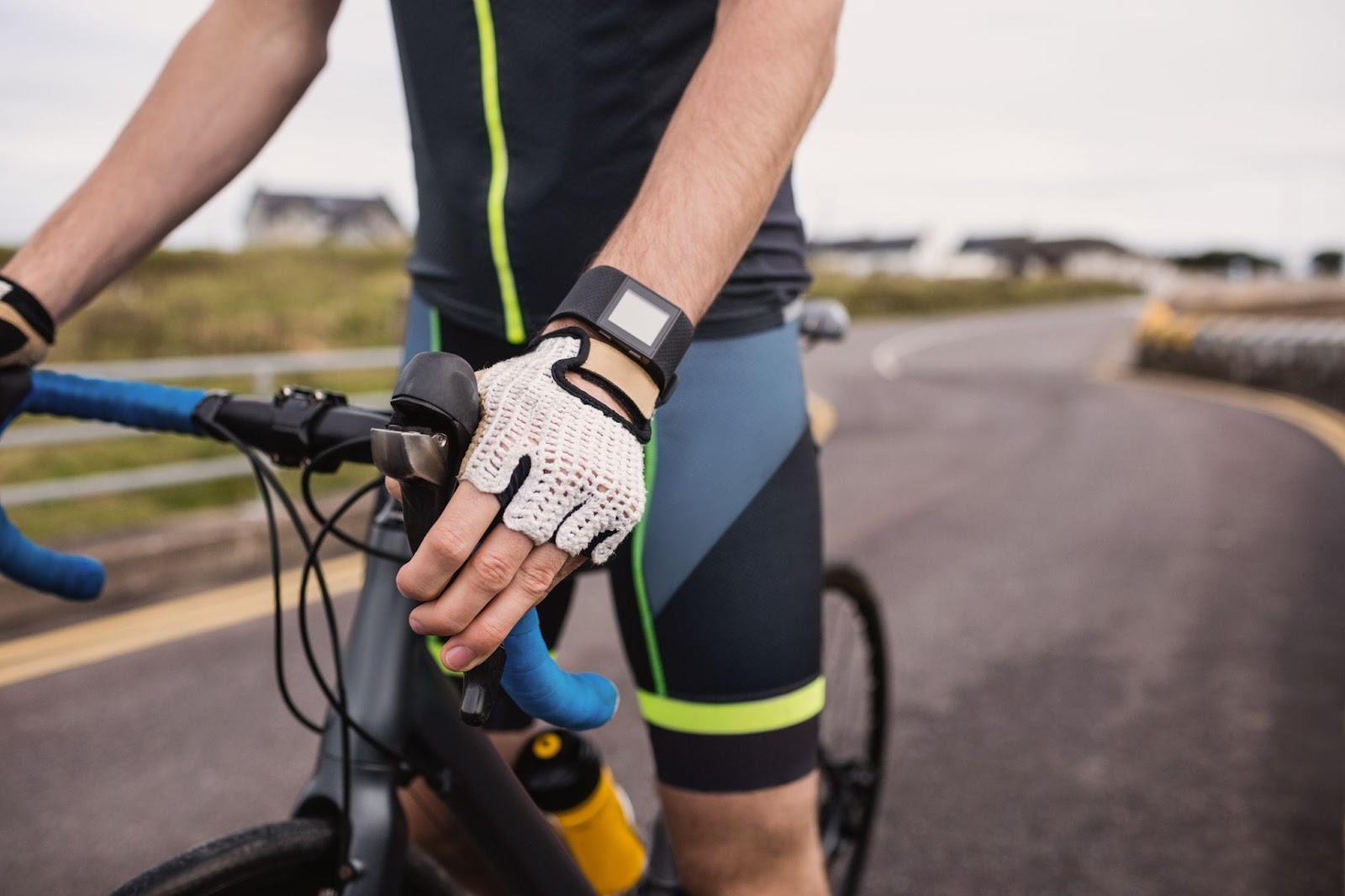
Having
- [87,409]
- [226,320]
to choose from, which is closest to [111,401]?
[87,409]

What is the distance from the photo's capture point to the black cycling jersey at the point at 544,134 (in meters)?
1.33

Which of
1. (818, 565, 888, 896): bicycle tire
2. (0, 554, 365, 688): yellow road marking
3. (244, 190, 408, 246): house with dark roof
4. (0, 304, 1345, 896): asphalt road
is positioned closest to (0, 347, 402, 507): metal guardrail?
(0, 554, 365, 688): yellow road marking

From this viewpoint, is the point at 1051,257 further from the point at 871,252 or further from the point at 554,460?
the point at 554,460

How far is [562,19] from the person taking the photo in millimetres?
1320

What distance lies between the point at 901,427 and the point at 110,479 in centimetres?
782

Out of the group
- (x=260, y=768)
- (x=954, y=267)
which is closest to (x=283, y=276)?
(x=260, y=768)

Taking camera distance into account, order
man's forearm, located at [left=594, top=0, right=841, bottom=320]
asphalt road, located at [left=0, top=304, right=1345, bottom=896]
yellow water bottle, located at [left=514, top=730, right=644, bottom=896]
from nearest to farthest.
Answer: man's forearm, located at [left=594, top=0, right=841, bottom=320], yellow water bottle, located at [left=514, top=730, right=644, bottom=896], asphalt road, located at [left=0, top=304, right=1345, bottom=896]

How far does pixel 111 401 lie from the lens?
4.49 feet

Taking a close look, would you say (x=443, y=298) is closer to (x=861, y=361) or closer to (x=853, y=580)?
(x=853, y=580)

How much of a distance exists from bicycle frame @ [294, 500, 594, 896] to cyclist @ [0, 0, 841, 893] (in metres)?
0.26

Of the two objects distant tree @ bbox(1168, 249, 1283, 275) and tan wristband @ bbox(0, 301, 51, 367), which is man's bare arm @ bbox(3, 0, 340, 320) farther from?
distant tree @ bbox(1168, 249, 1283, 275)

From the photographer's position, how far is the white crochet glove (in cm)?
83

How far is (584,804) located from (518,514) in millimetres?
1097

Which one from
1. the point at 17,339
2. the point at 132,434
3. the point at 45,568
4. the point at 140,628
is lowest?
the point at 140,628
